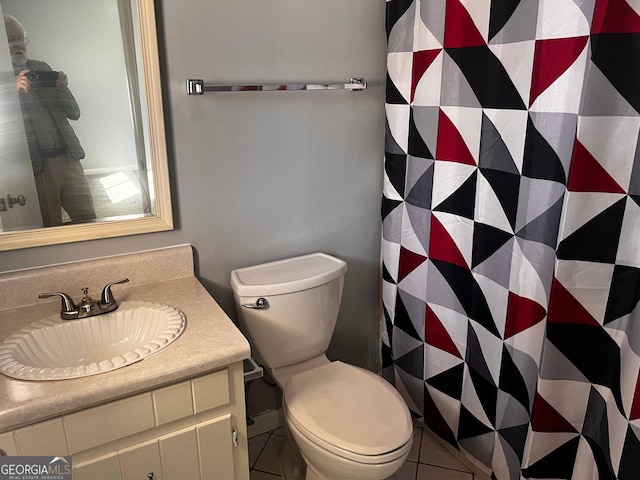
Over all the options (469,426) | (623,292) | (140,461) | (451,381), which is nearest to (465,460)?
(469,426)

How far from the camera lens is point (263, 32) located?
1.66m

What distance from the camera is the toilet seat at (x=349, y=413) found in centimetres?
142

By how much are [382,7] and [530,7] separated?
64 cm

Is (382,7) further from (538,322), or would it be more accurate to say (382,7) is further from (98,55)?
(538,322)

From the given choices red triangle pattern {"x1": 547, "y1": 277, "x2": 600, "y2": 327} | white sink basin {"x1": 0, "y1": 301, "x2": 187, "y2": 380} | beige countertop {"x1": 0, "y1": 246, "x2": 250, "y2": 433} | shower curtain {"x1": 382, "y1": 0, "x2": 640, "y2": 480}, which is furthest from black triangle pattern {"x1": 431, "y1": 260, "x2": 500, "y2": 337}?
white sink basin {"x1": 0, "y1": 301, "x2": 187, "y2": 380}

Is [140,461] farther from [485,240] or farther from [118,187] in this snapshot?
[485,240]

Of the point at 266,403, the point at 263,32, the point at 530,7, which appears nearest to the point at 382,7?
the point at 263,32

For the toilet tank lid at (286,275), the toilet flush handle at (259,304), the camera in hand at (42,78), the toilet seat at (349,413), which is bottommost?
the toilet seat at (349,413)

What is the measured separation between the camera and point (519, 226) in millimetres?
1479

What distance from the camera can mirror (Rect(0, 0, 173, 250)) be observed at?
1363 mm

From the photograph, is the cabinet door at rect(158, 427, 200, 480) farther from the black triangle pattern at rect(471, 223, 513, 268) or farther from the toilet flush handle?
the black triangle pattern at rect(471, 223, 513, 268)

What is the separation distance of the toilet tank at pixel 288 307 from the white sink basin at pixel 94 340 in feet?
0.97

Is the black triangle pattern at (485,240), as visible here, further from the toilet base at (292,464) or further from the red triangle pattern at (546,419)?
the toilet base at (292,464)

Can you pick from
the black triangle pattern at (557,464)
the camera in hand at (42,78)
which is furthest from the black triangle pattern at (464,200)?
the camera in hand at (42,78)
